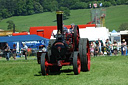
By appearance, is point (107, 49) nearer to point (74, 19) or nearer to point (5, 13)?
point (74, 19)

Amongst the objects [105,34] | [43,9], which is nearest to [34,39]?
[105,34]

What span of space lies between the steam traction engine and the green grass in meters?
72.7

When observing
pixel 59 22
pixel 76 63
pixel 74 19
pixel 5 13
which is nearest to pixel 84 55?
pixel 76 63

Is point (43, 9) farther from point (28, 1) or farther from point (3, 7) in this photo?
point (3, 7)

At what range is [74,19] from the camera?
307 feet

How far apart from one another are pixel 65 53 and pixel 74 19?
82529mm

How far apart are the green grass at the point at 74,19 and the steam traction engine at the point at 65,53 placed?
238ft

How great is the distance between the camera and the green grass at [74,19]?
8850 cm

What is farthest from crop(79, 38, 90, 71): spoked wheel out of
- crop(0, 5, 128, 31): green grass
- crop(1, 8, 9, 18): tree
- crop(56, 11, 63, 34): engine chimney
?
crop(1, 8, 9, 18): tree

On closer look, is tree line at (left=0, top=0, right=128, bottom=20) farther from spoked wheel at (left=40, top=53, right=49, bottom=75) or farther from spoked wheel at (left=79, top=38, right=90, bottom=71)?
spoked wheel at (left=40, top=53, right=49, bottom=75)

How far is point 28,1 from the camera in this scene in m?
114

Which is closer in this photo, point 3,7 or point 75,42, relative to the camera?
point 75,42

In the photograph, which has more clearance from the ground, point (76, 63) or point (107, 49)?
point (76, 63)

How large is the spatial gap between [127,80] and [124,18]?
266 feet
